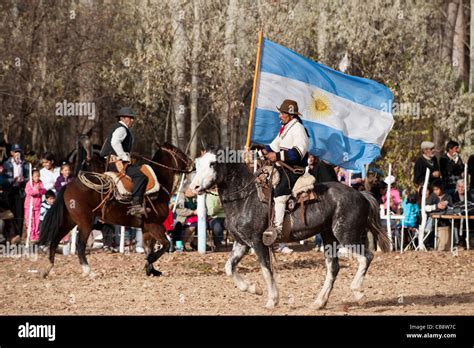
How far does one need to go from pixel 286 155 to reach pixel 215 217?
958 centimetres

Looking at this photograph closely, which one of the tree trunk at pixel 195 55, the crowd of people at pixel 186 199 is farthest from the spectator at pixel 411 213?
the tree trunk at pixel 195 55

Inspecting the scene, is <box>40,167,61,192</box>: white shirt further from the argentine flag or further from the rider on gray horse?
the rider on gray horse

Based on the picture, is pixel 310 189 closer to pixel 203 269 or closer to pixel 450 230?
pixel 203 269

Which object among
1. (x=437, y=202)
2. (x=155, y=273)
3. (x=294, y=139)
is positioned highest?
(x=294, y=139)

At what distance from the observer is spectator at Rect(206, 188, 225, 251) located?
22031 millimetres

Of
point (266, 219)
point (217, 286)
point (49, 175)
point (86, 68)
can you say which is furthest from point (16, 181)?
point (86, 68)

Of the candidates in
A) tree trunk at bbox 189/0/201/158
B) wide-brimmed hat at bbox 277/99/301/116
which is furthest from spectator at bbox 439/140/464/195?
tree trunk at bbox 189/0/201/158

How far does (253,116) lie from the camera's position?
16.0 metres

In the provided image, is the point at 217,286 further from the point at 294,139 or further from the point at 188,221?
the point at 188,221

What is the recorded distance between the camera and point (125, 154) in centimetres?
1716

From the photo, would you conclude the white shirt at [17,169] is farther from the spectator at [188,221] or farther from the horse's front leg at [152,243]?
the horse's front leg at [152,243]

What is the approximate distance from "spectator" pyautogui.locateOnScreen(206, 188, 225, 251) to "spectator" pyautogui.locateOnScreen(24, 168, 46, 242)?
12.3ft

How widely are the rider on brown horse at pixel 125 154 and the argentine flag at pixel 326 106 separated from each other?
2248mm
